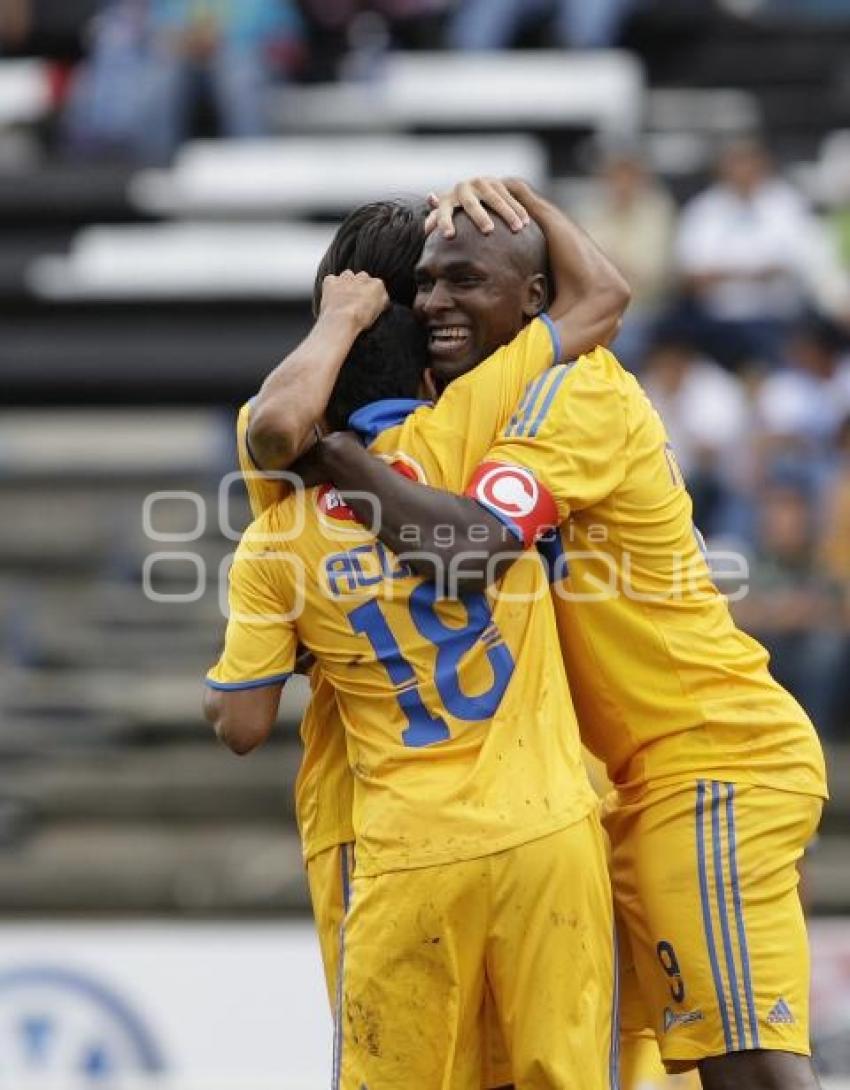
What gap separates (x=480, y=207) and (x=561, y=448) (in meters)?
0.50

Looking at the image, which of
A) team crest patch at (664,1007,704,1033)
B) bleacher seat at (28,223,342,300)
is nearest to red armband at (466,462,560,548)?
team crest patch at (664,1007,704,1033)

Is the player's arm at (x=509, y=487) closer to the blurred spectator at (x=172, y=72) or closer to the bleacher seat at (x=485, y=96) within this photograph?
the bleacher seat at (x=485, y=96)

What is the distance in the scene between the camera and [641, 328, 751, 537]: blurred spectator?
29.1ft

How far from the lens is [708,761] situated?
4.08 meters

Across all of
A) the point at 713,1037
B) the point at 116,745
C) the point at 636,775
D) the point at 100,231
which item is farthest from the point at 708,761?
the point at 100,231

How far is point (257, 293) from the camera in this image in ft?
38.5

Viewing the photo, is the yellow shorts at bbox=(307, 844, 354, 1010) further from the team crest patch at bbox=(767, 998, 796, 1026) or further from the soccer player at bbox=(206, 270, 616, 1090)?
the team crest patch at bbox=(767, 998, 796, 1026)

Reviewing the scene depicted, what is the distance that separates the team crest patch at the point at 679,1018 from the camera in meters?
4.02

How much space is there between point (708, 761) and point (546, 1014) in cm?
60

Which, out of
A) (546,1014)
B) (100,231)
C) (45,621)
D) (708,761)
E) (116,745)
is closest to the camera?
(546,1014)

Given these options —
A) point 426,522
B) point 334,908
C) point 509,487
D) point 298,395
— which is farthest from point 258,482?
point 334,908

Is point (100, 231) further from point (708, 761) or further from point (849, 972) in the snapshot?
point (708, 761)

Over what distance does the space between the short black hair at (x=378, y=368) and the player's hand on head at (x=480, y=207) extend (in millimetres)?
183

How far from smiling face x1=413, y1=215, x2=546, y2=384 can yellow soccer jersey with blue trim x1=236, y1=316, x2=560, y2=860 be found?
0.06 m
